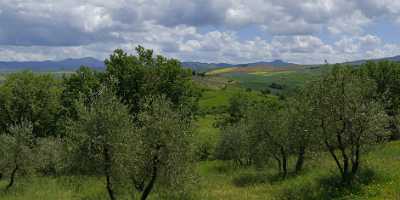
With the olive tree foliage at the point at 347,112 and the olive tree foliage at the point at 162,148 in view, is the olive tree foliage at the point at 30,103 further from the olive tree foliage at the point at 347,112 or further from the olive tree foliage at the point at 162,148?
the olive tree foliage at the point at 347,112

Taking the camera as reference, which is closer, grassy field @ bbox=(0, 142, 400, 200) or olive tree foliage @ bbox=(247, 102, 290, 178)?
grassy field @ bbox=(0, 142, 400, 200)

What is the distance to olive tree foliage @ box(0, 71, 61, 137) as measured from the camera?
68.8 metres

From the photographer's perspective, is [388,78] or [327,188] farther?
[388,78]

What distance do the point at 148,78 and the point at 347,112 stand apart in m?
34.3

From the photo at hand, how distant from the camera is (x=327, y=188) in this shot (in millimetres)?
32500

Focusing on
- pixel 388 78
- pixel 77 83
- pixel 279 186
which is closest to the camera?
pixel 279 186

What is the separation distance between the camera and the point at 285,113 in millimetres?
41844

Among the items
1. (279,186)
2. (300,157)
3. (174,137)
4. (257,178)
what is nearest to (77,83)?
(257,178)

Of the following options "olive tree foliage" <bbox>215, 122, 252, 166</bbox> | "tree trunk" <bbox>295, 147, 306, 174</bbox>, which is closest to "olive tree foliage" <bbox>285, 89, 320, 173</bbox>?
"tree trunk" <bbox>295, 147, 306, 174</bbox>

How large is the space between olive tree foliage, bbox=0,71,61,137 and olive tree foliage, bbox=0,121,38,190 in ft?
73.8

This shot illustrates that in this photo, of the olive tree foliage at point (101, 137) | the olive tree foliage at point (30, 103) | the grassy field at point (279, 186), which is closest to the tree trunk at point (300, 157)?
the grassy field at point (279, 186)

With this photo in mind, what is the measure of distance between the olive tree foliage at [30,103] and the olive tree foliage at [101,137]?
4379 cm

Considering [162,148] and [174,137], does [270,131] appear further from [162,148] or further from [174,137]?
[162,148]

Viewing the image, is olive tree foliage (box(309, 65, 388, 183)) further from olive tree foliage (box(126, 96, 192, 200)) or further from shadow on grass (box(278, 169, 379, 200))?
olive tree foliage (box(126, 96, 192, 200))
